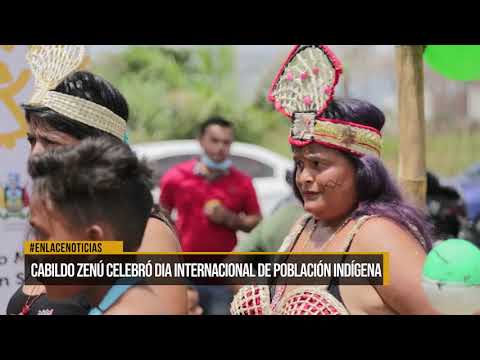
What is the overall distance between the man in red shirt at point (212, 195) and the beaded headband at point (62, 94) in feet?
5.38

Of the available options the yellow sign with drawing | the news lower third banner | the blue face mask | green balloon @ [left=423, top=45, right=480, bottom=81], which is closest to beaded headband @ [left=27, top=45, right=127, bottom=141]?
the yellow sign with drawing

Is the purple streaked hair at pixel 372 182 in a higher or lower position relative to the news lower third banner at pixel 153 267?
higher

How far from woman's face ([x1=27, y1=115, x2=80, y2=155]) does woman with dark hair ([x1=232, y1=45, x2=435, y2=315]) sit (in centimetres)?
70

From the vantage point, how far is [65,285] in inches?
94.5

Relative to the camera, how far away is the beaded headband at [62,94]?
2613 mm

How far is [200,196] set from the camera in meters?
4.86

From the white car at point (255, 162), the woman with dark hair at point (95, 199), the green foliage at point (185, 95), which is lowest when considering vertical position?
the woman with dark hair at point (95, 199)

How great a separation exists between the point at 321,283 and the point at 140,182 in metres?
0.67

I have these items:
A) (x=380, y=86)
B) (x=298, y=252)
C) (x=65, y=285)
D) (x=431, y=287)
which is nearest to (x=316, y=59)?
(x=298, y=252)

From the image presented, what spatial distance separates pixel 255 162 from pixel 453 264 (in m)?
5.13

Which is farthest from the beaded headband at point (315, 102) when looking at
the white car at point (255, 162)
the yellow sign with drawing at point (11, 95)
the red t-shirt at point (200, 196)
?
the white car at point (255, 162)

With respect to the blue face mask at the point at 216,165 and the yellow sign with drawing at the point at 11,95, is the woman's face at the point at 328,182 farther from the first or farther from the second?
the blue face mask at the point at 216,165

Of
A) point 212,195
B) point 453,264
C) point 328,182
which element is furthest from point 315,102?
point 212,195

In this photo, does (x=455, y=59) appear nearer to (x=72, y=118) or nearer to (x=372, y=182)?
(x=372, y=182)
